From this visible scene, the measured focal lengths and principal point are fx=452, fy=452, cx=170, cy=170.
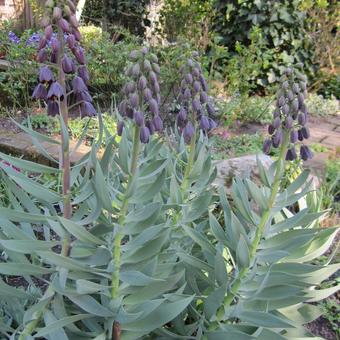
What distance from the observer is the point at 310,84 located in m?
7.37

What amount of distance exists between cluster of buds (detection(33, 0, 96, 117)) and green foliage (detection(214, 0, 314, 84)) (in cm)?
521

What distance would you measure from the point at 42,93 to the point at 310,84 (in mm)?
6495

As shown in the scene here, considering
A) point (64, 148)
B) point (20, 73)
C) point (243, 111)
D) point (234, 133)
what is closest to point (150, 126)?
point (64, 148)

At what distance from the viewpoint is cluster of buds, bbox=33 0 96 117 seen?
4.98ft

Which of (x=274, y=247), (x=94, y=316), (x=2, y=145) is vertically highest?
(x=274, y=247)

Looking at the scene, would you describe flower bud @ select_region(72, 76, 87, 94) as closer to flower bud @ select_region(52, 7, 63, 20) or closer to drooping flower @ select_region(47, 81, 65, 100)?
drooping flower @ select_region(47, 81, 65, 100)

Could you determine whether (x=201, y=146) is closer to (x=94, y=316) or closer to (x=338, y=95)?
(x=94, y=316)

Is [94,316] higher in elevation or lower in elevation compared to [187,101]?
lower

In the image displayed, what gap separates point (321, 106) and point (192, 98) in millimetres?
5034

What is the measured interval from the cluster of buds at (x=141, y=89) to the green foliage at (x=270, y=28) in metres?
5.22

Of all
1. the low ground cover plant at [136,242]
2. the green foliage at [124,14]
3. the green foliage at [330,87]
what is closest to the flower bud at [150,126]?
the low ground cover plant at [136,242]

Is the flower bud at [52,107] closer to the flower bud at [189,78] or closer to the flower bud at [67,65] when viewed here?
the flower bud at [67,65]

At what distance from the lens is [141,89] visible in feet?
4.93

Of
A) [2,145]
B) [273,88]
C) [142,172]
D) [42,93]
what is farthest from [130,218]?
[273,88]
